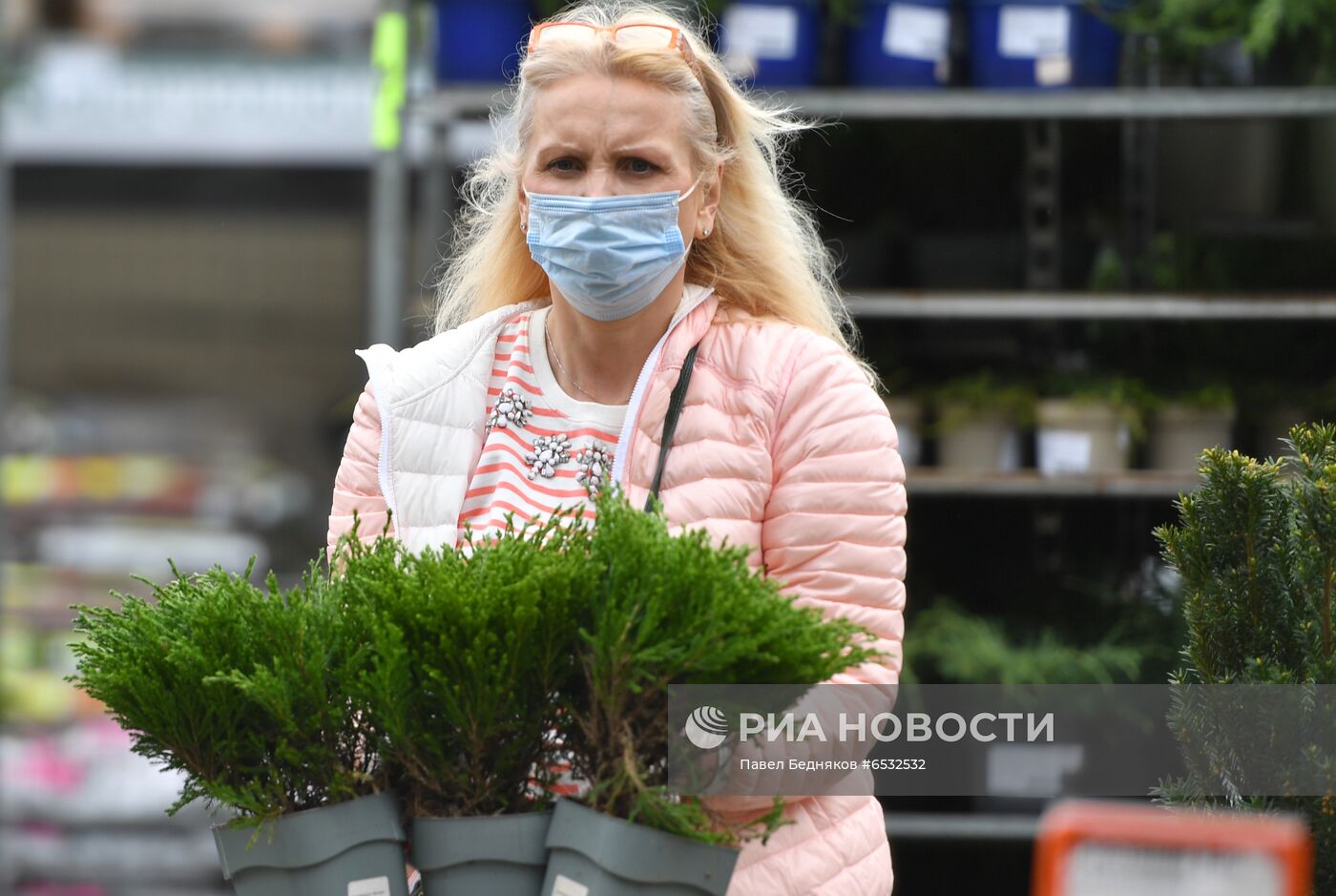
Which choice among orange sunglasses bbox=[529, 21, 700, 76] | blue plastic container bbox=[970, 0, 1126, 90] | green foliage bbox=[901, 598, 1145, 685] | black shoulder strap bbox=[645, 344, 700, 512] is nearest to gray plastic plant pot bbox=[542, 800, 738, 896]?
black shoulder strap bbox=[645, 344, 700, 512]

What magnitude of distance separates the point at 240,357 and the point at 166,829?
1.44m

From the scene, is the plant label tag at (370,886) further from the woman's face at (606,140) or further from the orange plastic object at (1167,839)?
the woman's face at (606,140)

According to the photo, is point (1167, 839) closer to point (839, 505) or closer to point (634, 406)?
point (839, 505)

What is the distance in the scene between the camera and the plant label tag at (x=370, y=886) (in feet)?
3.63

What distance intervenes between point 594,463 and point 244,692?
0.52 metres

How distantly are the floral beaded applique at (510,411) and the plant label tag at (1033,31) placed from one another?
2.59 meters

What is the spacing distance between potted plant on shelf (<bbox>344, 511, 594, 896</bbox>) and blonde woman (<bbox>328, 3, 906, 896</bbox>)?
32 centimetres

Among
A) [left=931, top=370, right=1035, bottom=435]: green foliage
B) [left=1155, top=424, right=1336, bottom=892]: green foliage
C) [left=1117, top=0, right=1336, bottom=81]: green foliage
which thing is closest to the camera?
[left=1155, top=424, right=1336, bottom=892]: green foliage

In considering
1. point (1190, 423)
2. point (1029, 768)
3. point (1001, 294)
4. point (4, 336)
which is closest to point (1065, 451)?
point (1190, 423)

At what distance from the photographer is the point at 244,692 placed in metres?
1.13

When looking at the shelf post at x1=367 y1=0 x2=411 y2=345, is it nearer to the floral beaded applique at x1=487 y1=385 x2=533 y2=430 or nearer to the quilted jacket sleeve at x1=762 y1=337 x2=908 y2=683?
the floral beaded applique at x1=487 y1=385 x2=533 y2=430

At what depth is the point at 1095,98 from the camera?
376cm

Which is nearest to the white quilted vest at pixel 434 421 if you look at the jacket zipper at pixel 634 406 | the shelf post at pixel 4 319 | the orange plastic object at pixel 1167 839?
the jacket zipper at pixel 634 406

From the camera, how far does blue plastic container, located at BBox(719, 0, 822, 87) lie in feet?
12.5
